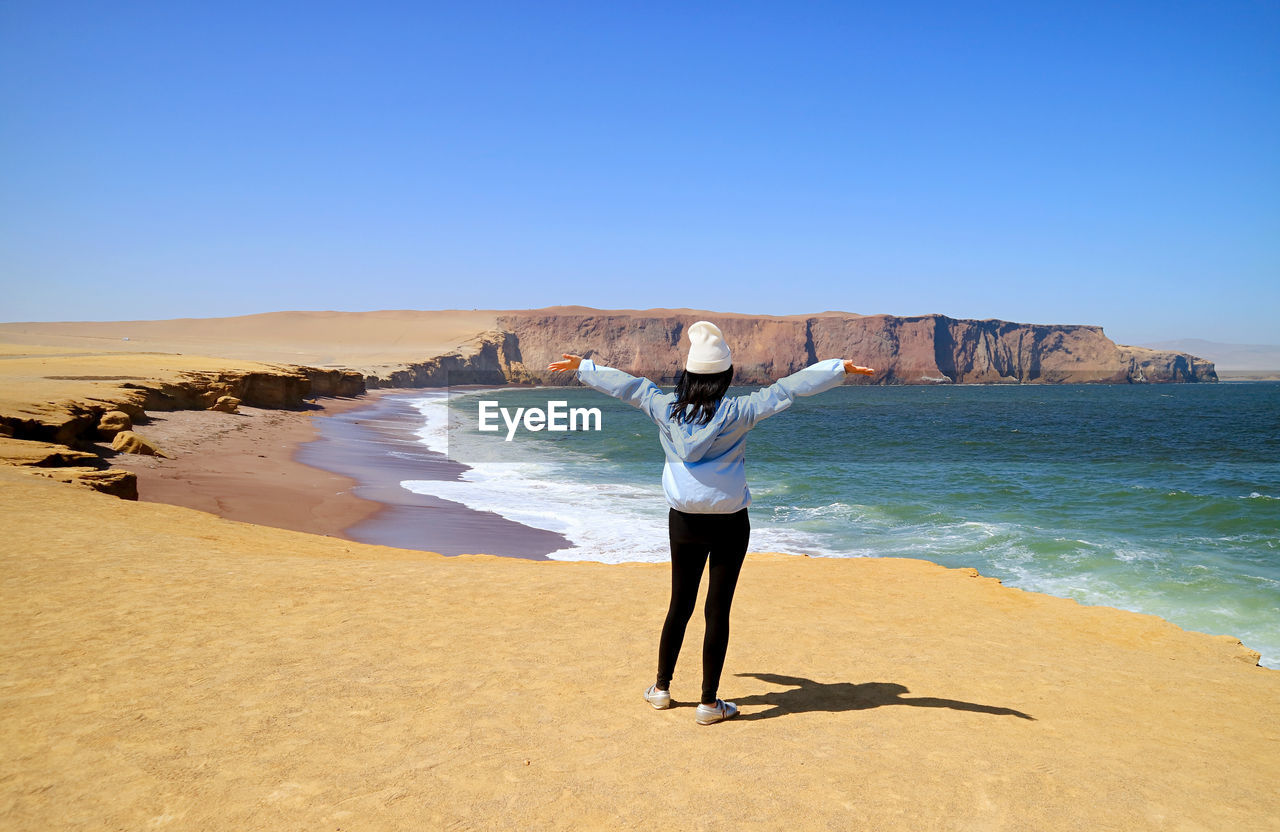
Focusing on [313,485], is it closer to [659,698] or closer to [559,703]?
[559,703]

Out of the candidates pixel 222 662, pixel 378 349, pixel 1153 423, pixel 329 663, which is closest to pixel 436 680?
pixel 329 663

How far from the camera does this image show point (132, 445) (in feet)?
53.1

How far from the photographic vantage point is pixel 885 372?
5920 inches

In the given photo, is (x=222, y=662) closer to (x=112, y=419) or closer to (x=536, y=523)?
(x=536, y=523)

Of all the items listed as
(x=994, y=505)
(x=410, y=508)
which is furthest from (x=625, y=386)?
(x=994, y=505)

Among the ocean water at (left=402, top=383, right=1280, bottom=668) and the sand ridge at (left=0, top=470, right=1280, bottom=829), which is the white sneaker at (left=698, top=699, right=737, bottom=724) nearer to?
the sand ridge at (left=0, top=470, right=1280, bottom=829)

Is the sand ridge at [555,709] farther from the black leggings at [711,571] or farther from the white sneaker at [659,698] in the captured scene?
the black leggings at [711,571]

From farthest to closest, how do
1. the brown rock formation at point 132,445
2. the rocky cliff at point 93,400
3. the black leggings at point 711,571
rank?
1. the brown rock formation at point 132,445
2. the rocky cliff at point 93,400
3. the black leggings at point 711,571

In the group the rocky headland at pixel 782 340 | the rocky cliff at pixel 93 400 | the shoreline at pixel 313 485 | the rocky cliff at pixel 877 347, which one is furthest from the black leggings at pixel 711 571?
the rocky cliff at pixel 877 347

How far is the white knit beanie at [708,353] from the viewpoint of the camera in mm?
3820

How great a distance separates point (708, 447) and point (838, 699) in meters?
1.96

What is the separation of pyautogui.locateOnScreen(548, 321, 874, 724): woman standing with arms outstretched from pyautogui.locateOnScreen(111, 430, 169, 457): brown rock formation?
15.8 metres
